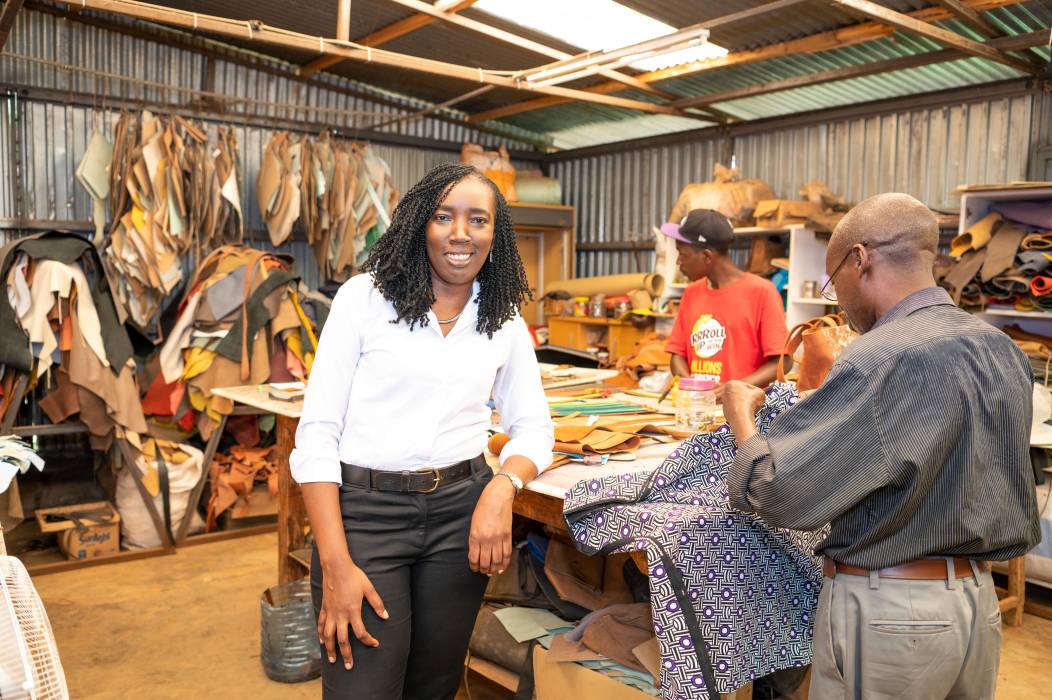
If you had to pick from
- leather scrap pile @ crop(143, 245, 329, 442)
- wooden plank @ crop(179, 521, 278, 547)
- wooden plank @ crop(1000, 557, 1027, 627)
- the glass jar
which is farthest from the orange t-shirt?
wooden plank @ crop(179, 521, 278, 547)

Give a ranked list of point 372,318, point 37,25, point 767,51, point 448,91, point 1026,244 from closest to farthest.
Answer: point 372,318 < point 1026,244 < point 767,51 < point 37,25 < point 448,91

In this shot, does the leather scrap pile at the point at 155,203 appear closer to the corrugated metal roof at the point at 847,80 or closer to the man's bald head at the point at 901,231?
the corrugated metal roof at the point at 847,80

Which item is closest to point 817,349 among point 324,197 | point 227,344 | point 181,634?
point 181,634

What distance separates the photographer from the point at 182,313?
618 centimetres

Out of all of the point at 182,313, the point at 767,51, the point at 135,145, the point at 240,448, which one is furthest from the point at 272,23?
the point at 767,51

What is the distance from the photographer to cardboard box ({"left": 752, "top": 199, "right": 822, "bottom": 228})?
659cm

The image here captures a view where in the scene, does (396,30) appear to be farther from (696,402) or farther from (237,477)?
(696,402)

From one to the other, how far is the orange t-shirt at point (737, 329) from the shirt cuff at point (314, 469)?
263 cm

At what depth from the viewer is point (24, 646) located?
1.63 metres

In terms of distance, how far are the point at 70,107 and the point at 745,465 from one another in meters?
6.85

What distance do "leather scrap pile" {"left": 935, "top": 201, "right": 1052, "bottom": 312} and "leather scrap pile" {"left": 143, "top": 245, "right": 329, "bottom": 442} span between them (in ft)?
13.9

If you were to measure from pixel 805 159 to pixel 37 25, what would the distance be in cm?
619

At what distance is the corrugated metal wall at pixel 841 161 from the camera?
610cm

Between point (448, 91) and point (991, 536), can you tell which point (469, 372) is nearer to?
point (991, 536)
